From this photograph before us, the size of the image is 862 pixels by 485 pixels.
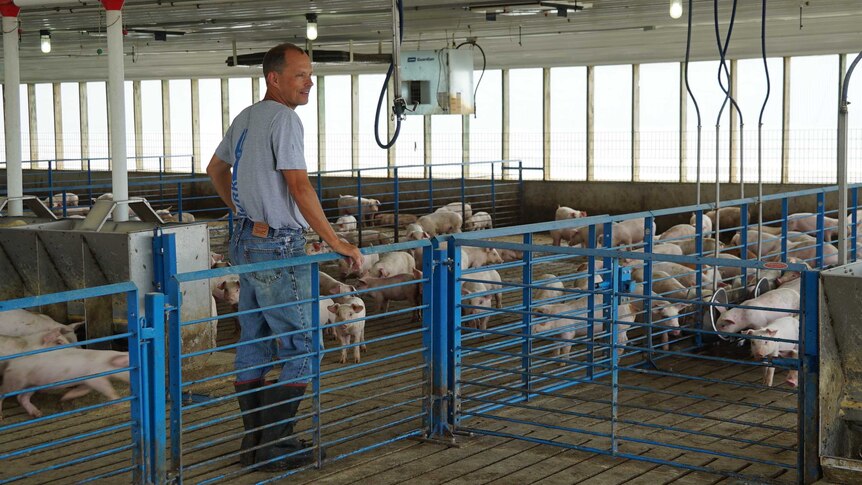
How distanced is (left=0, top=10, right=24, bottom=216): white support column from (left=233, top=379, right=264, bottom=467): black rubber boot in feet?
12.7

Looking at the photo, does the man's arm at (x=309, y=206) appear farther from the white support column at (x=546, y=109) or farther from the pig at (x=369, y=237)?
the white support column at (x=546, y=109)

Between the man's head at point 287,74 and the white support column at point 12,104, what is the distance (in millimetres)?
3866

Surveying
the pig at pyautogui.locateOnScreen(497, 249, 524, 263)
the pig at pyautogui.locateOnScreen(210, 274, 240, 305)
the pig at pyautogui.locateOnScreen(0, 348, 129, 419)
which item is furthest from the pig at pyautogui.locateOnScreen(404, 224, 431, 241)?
the pig at pyautogui.locateOnScreen(0, 348, 129, 419)

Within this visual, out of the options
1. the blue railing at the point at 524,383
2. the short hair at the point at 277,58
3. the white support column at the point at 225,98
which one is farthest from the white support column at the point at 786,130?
the short hair at the point at 277,58

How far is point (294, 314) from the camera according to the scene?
13.6 feet

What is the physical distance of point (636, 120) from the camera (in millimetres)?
15469

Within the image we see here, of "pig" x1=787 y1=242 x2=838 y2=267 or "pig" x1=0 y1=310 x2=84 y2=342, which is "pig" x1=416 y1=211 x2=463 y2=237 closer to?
"pig" x1=787 y1=242 x2=838 y2=267

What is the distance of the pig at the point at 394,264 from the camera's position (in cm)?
822

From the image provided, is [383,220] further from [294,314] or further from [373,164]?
[294,314]

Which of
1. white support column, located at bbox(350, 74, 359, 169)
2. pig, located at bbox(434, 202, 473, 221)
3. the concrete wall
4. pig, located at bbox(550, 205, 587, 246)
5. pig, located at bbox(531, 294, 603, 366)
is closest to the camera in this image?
pig, located at bbox(531, 294, 603, 366)

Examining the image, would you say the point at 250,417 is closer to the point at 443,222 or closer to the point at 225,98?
the point at 443,222

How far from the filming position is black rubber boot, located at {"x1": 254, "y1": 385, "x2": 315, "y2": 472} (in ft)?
13.8

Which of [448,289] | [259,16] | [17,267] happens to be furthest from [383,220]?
[448,289]

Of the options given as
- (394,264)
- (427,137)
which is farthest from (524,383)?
(427,137)
